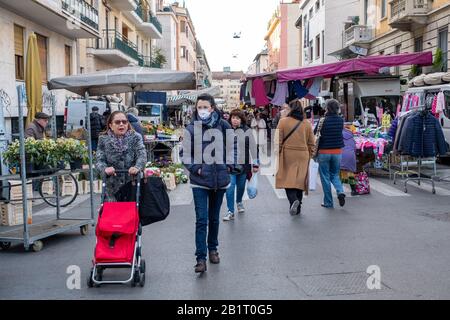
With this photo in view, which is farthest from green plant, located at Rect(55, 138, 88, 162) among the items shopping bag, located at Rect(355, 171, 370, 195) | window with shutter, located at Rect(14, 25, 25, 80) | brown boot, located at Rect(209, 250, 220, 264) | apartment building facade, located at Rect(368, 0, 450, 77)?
apartment building facade, located at Rect(368, 0, 450, 77)

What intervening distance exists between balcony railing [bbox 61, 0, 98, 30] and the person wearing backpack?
13.1 m

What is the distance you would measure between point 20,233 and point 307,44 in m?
45.0

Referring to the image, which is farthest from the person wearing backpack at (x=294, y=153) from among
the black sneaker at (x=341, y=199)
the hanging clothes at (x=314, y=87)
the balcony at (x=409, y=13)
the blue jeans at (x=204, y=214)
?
the balcony at (x=409, y=13)

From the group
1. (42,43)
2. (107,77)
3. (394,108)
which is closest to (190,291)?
(107,77)

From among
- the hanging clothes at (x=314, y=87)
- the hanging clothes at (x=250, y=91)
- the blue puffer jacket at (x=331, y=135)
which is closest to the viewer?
the blue puffer jacket at (x=331, y=135)

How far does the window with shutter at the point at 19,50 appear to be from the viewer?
17.9 metres

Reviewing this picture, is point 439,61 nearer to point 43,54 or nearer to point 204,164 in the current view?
point 43,54

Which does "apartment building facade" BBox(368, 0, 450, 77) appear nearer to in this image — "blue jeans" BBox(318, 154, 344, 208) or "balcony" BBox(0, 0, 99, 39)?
"balcony" BBox(0, 0, 99, 39)

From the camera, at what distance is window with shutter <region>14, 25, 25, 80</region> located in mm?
17916

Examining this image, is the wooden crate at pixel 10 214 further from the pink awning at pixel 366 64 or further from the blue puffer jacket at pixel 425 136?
the pink awning at pixel 366 64

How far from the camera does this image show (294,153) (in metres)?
9.01

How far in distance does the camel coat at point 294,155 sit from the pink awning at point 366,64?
750 cm

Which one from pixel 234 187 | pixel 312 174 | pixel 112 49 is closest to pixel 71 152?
pixel 234 187

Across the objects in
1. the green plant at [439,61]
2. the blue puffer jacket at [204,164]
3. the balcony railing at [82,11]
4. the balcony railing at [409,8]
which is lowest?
the blue puffer jacket at [204,164]
